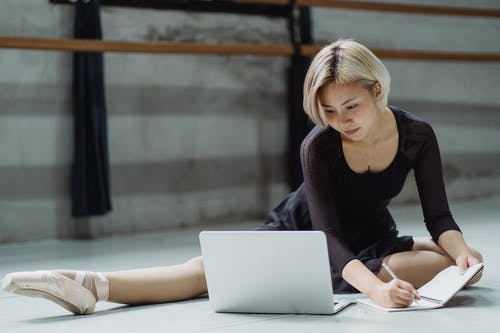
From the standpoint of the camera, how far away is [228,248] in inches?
60.6

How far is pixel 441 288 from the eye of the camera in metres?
1.64

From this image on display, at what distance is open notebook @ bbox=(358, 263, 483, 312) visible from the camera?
5.13ft

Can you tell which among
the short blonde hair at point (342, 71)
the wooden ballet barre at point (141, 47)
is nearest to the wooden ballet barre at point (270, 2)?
the wooden ballet barre at point (141, 47)

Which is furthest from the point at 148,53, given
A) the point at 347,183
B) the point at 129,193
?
the point at 347,183

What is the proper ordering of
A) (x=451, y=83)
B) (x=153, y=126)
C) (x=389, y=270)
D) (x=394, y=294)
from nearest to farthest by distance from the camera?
(x=394, y=294) < (x=389, y=270) < (x=153, y=126) < (x=451, y=83)

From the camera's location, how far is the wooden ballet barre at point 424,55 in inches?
142

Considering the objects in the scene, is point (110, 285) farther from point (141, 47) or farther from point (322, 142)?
point (141, 47)

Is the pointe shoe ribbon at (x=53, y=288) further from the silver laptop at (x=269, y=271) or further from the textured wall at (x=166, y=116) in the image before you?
the textured wall at (x=166, y=116)

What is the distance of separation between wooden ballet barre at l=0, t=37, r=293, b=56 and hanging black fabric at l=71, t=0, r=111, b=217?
0.13 m

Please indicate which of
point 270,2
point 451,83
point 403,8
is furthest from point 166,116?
point 451,83

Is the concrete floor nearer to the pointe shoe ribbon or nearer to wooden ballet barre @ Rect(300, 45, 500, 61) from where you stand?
the pointe shoe ribbon

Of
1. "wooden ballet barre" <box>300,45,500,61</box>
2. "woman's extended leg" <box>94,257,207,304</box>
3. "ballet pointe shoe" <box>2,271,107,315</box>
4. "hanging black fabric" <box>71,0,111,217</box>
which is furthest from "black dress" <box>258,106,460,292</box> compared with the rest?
"wooden ballet barre" <box>300,45,500,61</box>

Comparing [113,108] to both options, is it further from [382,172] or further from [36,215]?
[382,172]

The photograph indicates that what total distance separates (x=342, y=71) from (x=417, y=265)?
495mm
